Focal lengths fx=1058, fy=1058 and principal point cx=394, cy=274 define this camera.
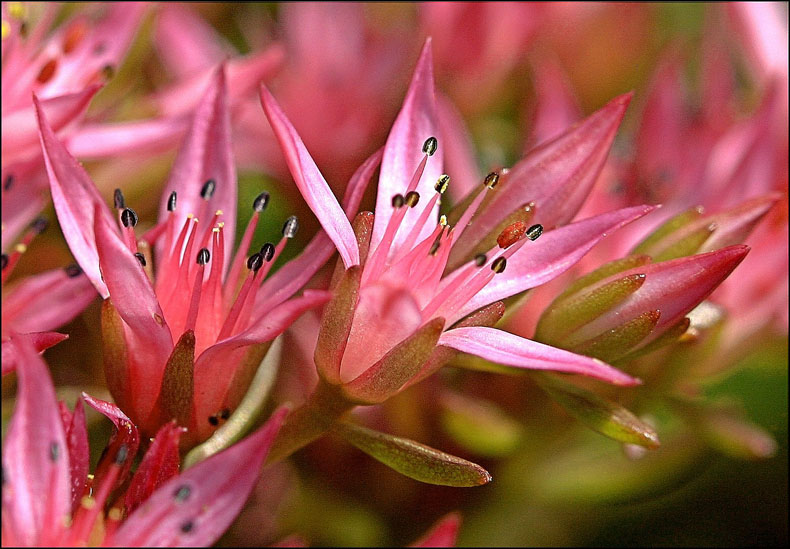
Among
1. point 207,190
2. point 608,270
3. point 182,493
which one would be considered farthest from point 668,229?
point 182,493

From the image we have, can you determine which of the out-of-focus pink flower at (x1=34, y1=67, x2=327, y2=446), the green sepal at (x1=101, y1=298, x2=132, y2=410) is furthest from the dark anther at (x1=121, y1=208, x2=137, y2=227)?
the green sepal at (x1=101, y1=298, x2=132, y2=410)

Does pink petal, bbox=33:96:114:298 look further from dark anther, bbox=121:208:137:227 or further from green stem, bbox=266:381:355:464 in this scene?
green stem, bbox=266:381:355:464

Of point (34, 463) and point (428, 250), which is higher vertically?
point (428, 250)

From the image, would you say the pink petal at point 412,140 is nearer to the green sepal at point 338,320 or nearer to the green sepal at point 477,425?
the green sepal at point 338,320

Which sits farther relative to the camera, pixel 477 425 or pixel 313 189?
pixel 477 425

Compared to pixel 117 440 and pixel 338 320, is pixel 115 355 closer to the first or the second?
pixel 117 440

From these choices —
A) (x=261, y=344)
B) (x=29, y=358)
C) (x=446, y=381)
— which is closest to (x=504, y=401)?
(x=446, y=381)
